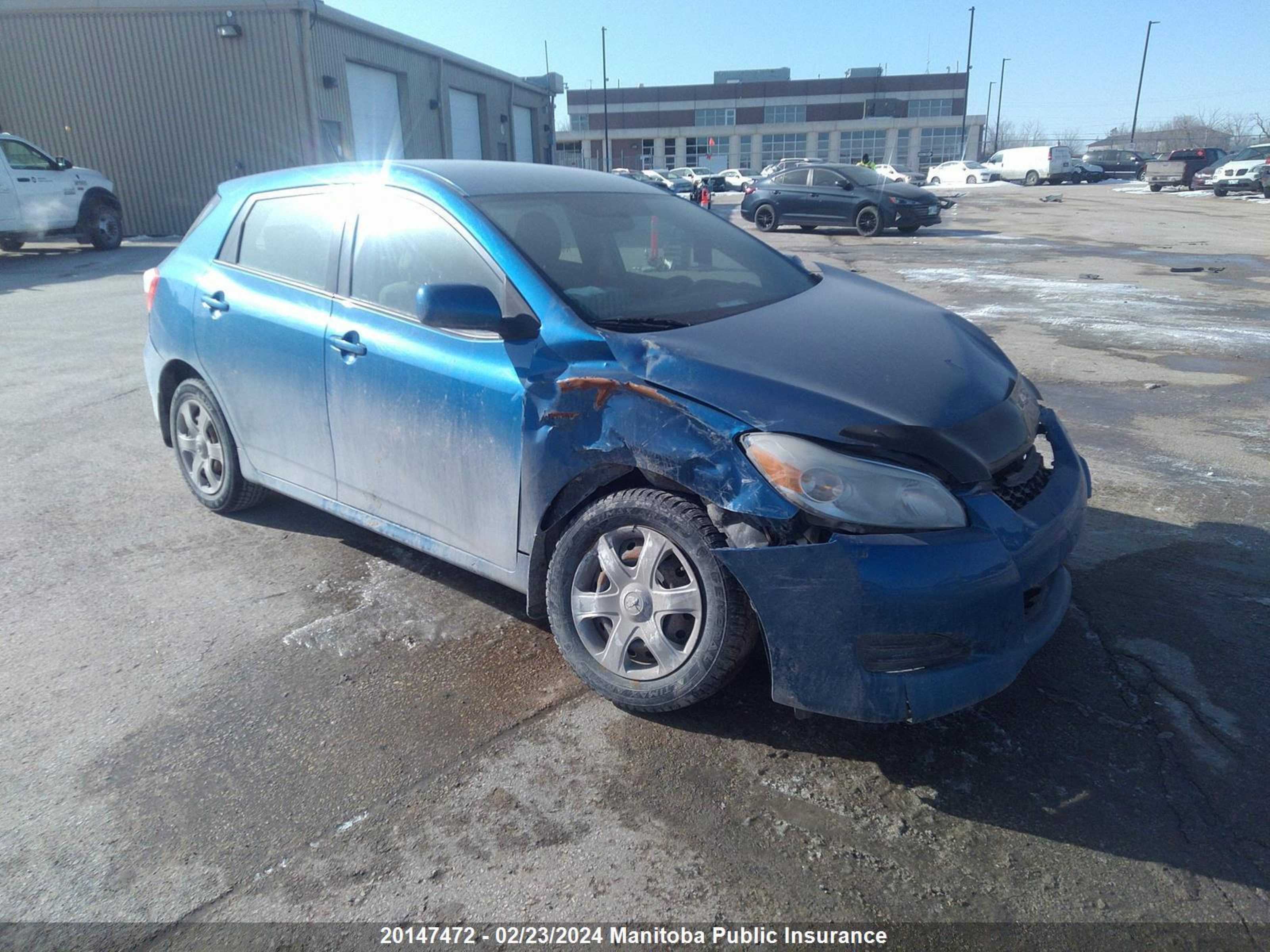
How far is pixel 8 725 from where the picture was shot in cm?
298

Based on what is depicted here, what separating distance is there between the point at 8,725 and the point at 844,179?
801 inches

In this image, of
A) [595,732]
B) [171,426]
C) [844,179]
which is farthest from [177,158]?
[595,732]

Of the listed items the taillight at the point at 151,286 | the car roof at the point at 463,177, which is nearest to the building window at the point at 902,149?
the car roof at the point at 463,177

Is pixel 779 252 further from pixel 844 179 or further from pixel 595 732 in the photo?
pixel 844 179

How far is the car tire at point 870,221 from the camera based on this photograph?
2012 cm

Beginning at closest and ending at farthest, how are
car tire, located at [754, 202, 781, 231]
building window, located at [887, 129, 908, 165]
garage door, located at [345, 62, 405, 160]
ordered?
car tire, located at [754, 202, 781, 231]
garage door, located at [345, 62, 405, 160]
building window, located at [887, 129, 908, 165]

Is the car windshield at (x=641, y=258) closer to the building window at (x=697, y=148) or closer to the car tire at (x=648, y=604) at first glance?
the car tire at (x=648, y=604)

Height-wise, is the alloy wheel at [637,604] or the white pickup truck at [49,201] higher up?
the white pickup truck at [49,201]

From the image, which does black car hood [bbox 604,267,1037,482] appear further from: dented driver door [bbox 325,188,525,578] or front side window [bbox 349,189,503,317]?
front side window [bbox 349,189,503,317]

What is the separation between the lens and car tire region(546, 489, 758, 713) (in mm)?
2643

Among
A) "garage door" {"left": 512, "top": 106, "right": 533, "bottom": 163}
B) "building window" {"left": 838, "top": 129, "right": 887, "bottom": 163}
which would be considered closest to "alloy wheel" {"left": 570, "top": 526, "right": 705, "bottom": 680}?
"garage door" {"left": 512, "top": 106, "right": 533, "bottom": 163}

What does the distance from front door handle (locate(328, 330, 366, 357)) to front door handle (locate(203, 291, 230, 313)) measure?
0.89m

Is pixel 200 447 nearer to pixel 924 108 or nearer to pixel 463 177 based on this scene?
pixel 463 177

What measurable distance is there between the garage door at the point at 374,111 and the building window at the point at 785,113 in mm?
62385
